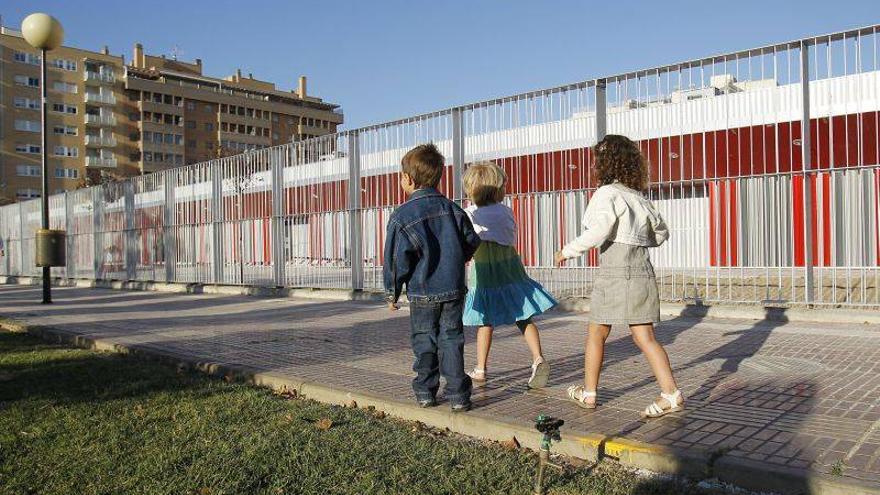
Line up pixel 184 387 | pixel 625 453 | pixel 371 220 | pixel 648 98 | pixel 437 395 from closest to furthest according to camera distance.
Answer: pixel 625 453
pixel 437 395
pixel 184 387
pixel 648 98
pixel 371 220

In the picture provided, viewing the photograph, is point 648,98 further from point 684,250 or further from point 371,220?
point 371,220

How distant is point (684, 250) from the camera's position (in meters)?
11.6

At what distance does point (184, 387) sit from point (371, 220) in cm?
877

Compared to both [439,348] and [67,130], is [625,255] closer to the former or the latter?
[439,348]

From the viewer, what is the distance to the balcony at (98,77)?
316 ft

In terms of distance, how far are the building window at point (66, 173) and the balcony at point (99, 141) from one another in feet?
12.6

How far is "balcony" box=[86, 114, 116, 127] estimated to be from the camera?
96000 millimetres

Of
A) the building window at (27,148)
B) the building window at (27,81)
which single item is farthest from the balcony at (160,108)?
the building window at (27,148)

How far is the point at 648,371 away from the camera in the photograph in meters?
6.02

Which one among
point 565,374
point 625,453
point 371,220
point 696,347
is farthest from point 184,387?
point 371,220

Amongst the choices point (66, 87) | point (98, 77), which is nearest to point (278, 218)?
point (66, 87)

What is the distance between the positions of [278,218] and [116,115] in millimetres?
92227

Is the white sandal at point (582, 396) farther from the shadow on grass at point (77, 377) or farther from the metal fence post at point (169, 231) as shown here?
the metal fence post at point (169, 231)

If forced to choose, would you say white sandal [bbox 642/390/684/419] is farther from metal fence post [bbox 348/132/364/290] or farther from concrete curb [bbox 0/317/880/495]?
metal fence post [bbox 348/132/364/290]
